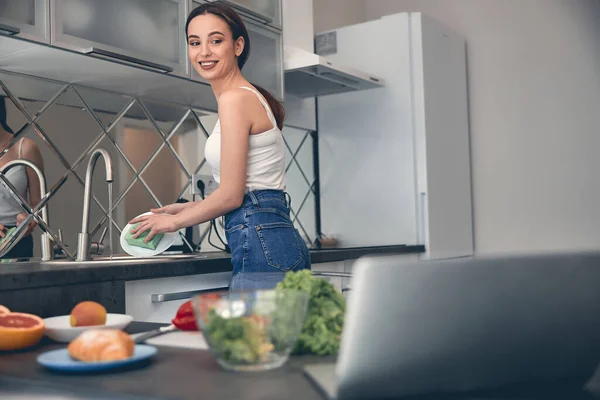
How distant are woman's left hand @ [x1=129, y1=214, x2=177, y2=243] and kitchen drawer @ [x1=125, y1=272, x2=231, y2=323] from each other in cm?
13

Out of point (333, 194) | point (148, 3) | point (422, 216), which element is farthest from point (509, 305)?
point (333, 194)

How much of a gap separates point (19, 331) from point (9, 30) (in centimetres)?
109

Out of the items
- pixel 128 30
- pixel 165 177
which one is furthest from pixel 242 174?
pixel 165 177

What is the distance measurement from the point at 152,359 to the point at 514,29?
11.3ft

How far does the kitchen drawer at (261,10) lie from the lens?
Result: 2.59m

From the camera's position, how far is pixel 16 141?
2.20 m

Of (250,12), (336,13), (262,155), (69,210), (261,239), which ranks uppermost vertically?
(336,13)

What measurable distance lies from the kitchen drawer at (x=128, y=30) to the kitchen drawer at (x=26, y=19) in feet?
0.08

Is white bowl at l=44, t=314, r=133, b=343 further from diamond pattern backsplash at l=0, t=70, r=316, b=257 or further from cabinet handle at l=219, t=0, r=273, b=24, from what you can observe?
cabinet handle at l=219, t=0, r=273, b=24

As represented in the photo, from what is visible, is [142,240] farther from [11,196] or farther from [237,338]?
[237,338]

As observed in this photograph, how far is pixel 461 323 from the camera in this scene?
2.10ft

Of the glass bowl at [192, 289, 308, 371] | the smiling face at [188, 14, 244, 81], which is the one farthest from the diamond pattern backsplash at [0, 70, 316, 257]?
the glass bowl at [192, 289, 308, 371]

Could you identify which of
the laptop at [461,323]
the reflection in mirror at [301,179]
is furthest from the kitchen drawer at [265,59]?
the laptop at [461,323]

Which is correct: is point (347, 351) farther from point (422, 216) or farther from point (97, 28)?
point (422, 216)
